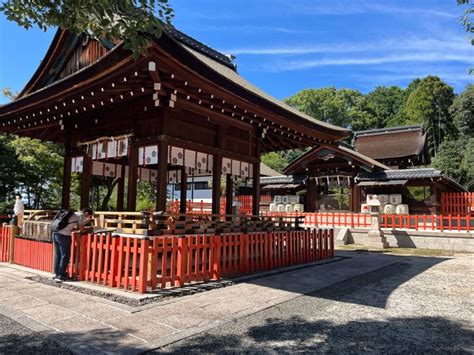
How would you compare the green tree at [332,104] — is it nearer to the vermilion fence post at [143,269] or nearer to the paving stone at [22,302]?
the vermilion fence post at [143,269]

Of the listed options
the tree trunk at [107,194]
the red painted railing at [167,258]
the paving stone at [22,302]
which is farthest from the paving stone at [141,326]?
the tree trunk at [107,194]

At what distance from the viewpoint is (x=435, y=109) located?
45.5 m

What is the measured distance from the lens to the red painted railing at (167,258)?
5863 millimetres

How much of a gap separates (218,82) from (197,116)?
5.98 ft

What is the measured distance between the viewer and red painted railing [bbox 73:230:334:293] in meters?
5.86

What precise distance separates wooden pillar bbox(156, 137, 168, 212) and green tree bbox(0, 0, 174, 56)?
363 centimetres

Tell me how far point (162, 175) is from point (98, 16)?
415 centimetres

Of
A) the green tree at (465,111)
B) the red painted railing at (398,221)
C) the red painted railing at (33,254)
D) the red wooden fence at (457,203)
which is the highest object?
the green tree at (465,111)

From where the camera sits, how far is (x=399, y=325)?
450cm

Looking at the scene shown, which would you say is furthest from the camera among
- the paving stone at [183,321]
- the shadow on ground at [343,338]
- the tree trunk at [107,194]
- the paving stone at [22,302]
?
the tree trunk at [107,194]

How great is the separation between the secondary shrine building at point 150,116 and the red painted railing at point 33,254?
1700 mm

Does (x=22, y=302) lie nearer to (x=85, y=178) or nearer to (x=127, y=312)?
(x=127, y=312)

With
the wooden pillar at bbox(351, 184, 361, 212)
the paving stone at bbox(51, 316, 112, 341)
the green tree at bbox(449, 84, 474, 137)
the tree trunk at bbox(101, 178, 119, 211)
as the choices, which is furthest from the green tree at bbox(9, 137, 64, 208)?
the green tree at bbox(449, 84, 474, 137)

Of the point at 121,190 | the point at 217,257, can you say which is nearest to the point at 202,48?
the point at 121,190
